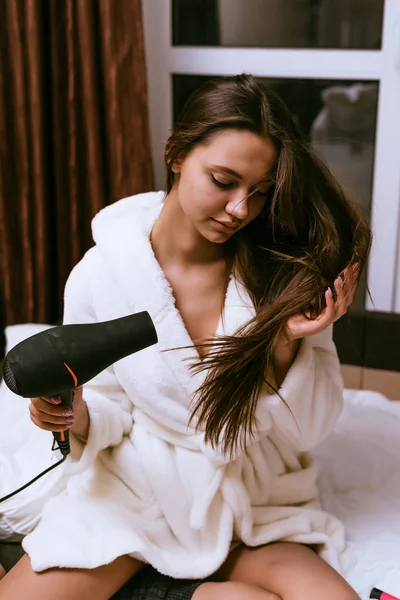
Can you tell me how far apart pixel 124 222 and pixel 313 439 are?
0.51 metres

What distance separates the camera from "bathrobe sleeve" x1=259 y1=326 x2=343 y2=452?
4.24 feet

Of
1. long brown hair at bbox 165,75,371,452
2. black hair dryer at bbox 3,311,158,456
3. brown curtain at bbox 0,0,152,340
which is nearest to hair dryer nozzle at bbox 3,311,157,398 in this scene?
black hair dryer at bbox 3,311,158,456

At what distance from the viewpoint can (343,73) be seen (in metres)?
2.07

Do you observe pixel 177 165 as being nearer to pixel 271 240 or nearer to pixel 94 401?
pixel 271 240

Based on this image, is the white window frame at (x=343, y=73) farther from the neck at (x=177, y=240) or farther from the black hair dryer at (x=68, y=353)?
the black hair dryer at (x=68, y=353)

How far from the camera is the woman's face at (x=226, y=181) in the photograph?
3.89 feet

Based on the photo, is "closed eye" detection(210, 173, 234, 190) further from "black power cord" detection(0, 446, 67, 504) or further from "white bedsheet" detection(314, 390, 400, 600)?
"white bedsheet" detection(314, 390, 400, 600)

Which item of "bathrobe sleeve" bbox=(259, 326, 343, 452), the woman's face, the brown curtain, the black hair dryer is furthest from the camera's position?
the brown curtain

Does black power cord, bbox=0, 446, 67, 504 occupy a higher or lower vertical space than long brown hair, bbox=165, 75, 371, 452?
lower

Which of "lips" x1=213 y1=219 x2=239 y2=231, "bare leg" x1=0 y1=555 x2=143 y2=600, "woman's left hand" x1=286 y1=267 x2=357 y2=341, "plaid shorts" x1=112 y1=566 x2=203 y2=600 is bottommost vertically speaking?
"plaid shorts" x1=112 y1=566 x2=203 y2=600

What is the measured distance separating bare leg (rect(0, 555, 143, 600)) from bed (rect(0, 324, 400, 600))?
0.18 meters

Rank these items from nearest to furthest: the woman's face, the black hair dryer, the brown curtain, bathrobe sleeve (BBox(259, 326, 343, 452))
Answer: the black hair dryer, the woman's face, bathrobe sleeve (BBox(259, 326, 343, 452)), the brown curtain

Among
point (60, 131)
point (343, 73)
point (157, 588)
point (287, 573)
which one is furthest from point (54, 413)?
point (343, 73)

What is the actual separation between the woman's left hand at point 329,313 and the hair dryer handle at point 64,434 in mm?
366
